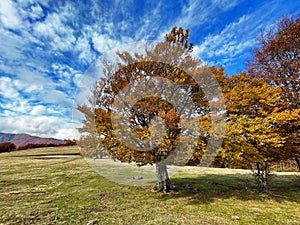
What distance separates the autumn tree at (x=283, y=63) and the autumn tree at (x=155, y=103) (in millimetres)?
5643

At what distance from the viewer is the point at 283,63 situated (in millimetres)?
14547

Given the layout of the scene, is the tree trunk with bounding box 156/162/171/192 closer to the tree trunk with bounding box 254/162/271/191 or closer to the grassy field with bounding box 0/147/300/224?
the grassy field with bounding box 0/147/300/224

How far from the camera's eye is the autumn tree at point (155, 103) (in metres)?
9.68

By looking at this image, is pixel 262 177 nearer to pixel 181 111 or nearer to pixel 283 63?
pixel 181 111

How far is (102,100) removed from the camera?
1162 cm

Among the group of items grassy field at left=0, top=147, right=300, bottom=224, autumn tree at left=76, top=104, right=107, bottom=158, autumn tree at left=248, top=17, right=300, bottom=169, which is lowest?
grassy field at left=0, top=147, right=300, bottom=224

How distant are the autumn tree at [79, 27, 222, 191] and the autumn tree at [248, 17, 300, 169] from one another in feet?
18.5

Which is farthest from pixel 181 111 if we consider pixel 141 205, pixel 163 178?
pixel 141 205

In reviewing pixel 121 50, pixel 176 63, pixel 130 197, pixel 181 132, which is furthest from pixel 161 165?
pixel 121 50

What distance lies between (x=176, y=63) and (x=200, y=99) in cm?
273

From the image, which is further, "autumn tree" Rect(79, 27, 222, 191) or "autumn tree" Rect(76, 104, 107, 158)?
"autumn tree" Rect(76, 104, 107, 158)

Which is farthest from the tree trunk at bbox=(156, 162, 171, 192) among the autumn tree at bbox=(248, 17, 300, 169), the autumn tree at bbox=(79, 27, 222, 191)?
the autumn tree at bbox=(248, 17, 300, 169)

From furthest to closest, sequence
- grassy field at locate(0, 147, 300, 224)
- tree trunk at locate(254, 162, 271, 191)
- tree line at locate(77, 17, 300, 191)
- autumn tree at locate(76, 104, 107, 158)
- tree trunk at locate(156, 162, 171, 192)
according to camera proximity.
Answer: tree trunk at locate(156, 162, 171, 192) < tree trunk at locate(254, 162, 271, 191) < autumn tree at locate(76, 104, 107, 158) < tree line at locate(77, 17, 300, 191) < grassy field at locate(0, 147, 300, 224)

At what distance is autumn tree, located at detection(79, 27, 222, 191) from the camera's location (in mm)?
9680
